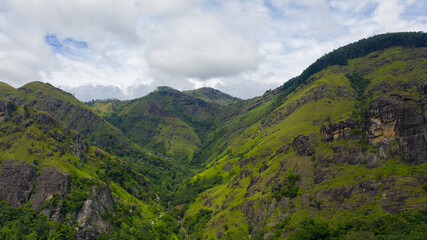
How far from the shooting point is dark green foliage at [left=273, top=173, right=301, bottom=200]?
4953 inches

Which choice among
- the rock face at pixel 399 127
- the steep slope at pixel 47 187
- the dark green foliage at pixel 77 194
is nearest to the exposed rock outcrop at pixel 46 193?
the steep slope at pixel 47 187

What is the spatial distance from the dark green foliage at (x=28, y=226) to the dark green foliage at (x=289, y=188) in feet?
405

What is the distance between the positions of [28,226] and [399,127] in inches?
7981

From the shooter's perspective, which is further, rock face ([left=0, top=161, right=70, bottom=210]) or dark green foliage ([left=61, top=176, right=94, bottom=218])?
dark green foliage ([left=61, top=176, right=94, bottom=218])

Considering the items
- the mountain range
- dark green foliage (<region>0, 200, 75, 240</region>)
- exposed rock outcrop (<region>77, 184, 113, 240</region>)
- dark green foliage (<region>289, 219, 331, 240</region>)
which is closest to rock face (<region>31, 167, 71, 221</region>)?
the mountain range

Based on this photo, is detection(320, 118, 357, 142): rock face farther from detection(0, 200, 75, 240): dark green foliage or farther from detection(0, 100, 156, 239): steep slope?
detection(0, 200, 75, 240): dark green foliage

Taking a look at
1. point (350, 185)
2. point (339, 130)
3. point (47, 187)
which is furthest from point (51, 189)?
point (339, 130)

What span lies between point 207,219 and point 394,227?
116 meters

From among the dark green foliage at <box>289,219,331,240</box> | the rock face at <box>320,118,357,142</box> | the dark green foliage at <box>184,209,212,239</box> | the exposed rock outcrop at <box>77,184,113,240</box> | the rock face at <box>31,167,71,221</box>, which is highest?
the rock face at <box>320,118,357,142</box>

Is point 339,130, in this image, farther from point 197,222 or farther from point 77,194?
point 77,194

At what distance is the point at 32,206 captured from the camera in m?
147

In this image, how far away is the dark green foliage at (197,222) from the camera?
167012 mm

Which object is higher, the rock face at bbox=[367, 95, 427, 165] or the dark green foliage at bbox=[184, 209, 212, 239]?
the rock face at bbox=[367, 95, 427, 165]

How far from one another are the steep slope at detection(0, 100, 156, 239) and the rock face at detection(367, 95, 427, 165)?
171 meters
